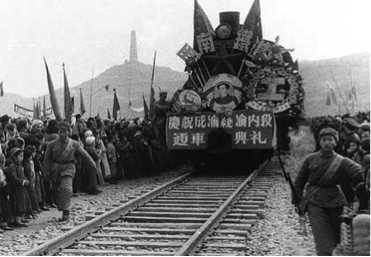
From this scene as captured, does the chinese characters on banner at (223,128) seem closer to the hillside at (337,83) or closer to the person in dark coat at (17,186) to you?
the person in dark coat at (17,186)

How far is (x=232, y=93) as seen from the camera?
1416 centimetres

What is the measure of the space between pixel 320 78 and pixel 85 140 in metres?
79.8

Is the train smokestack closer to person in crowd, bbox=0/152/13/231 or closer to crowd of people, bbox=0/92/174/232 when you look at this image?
crowd of people, bbox=0/92/174/232

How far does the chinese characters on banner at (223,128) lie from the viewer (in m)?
13.4

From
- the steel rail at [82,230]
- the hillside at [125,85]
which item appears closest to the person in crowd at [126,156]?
the steel rail at [82,230]

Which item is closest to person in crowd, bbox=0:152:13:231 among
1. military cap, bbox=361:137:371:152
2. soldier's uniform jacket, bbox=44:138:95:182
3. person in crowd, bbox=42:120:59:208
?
soldier's uniform jacket, bbox=44:138:95:182

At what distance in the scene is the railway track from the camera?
6.46 m

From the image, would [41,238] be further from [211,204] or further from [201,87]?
[201,87]

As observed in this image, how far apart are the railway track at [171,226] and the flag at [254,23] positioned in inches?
236

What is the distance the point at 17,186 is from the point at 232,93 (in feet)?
22.8

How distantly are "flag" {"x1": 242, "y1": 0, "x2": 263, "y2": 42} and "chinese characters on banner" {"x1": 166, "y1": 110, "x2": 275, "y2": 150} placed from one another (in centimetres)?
313

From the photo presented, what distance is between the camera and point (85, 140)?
11.7 meters

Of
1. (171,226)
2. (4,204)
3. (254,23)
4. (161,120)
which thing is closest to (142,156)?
(161,120)

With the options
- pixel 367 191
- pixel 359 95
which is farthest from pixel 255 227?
pixel 359 95
